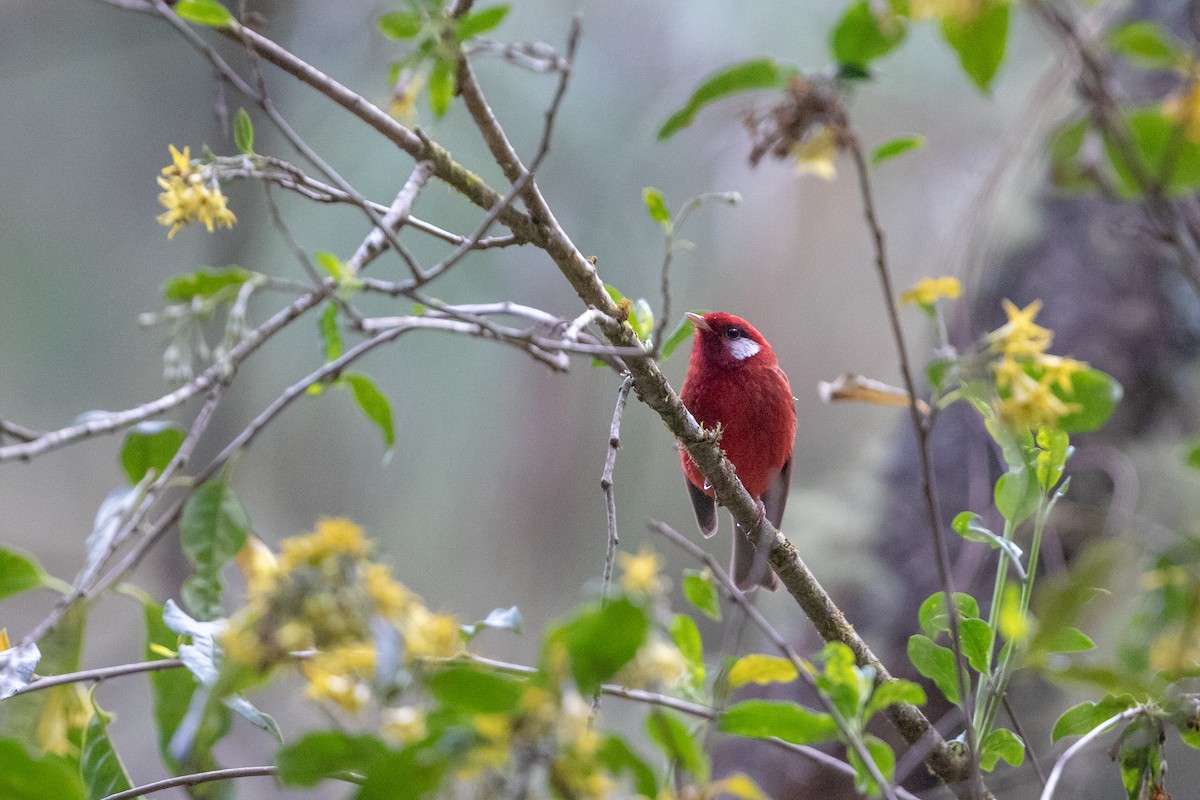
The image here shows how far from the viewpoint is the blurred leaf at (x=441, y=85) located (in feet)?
2.67

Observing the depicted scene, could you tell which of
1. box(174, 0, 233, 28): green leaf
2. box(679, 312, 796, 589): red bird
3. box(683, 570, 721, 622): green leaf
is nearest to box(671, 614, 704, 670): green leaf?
box(683, 570, 721, 622): green leaf

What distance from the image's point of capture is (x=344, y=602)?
0.55 meters

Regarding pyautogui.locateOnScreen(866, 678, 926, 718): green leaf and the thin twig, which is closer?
the thin twig

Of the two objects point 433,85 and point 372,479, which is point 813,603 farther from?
point 372,479

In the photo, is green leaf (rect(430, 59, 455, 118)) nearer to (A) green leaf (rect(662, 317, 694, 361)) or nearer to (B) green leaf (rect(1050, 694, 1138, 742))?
(A) green leaf (rect(662, 317, 694, 361))

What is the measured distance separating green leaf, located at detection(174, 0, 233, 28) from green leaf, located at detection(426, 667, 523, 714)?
56cm

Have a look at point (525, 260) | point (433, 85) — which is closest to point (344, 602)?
point (433, 85)

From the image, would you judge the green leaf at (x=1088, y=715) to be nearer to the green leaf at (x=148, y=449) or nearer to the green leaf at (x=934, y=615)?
the green leaf at (x=934, y=615)

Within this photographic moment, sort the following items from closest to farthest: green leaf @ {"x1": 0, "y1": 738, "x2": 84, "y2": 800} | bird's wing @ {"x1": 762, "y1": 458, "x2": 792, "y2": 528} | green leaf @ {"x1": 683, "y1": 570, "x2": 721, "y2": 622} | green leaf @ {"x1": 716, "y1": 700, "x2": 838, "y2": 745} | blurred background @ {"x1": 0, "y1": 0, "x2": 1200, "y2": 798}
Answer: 1. green leaf @ {"x1": 0, "y1": 738, "x2": 84, "y2": 800}
2. green leaf @ {"x1": 716, "y1": 700, "x2": 838, "y2": 745}
3. green leaf @ {"x1": 683, "y1": 570, "x2": 721, "y2": 622}
4. bird's wing @ {"x1": 762, "y1": 458, "x2": 792, "y2": 528}
5. blurred background @ {"x1": 0, "y1": 0, "x2": 1200, "y2": 798}

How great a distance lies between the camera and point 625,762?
55 cm

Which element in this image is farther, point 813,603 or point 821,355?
point 821,355

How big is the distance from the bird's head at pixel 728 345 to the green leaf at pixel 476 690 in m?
1.79

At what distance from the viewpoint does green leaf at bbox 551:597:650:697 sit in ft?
1.68

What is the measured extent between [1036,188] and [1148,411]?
2.98 ft
